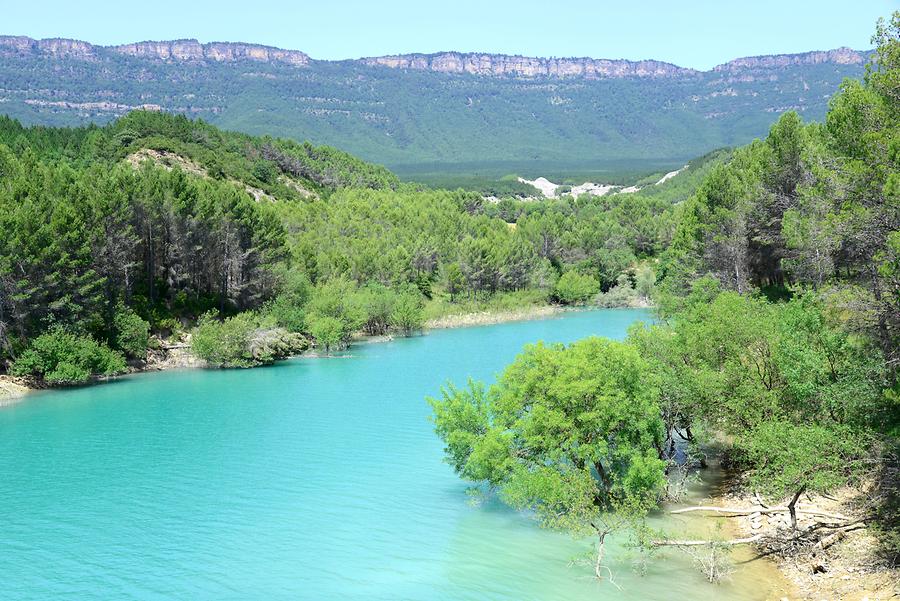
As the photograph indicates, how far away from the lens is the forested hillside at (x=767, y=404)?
1923cm

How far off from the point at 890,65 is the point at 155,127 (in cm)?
9488

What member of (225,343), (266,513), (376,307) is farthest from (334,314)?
(266,513)

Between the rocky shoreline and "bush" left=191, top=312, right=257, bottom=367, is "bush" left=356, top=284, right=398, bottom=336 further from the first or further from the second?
the rocky shoreline

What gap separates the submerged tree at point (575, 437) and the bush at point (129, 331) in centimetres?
3782

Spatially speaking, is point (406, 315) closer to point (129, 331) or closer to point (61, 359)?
point (129, 331)

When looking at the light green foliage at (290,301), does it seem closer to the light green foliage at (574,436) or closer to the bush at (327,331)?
the bush at (327,331)

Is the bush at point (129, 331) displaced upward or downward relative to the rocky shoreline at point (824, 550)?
downward

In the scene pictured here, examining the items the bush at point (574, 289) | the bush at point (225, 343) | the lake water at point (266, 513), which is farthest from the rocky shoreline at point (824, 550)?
the bush at point (574, 289)

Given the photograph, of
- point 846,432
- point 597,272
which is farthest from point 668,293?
point 597,272

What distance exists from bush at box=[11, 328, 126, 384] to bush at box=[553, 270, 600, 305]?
60467mm

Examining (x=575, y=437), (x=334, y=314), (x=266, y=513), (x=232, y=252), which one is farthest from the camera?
(x=334, y=314)

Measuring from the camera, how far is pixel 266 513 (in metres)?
26.7

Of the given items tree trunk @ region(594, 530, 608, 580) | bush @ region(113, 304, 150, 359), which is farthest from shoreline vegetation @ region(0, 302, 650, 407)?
tree trunk @ region(594, 530, 608, 580)

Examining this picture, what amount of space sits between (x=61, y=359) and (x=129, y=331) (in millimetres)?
5788
